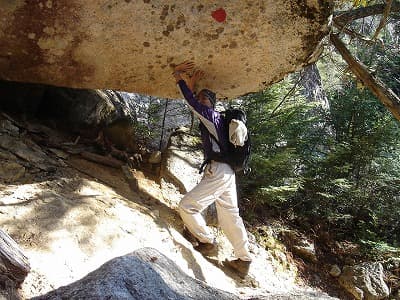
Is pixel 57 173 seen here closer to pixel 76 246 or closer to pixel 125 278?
pixel 76 246

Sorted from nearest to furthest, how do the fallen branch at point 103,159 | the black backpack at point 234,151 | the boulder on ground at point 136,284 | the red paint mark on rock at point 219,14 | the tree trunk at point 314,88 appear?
the boulder on ground at point 136,284 < the red paint mark on rock at point 219,14 < the black backpack at point 234,151 < the fallen branch at point 103,159 < the tree trunk at point 314,88

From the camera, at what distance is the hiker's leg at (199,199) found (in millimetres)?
5266

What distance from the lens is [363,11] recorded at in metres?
5.80

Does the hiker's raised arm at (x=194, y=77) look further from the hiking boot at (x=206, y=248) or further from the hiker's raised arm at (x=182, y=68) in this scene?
the hiking boot at (x=206, y=248)

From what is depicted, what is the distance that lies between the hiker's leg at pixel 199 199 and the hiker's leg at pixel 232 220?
0.20 metres

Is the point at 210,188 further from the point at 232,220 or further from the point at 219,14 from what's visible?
Result: the point at 219,14

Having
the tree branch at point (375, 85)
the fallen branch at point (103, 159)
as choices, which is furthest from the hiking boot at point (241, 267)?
the tree branch at point (375, 85)

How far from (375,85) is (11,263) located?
193 inches

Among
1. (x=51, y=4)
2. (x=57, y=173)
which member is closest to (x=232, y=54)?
(x=51, y=4)

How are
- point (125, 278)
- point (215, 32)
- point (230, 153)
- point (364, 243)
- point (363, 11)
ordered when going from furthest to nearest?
point (364, 243)
point (363, 11)
point (230, 153)
point (215, 32)
point (125, 278)

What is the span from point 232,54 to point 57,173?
9.16 ft

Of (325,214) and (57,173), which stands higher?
(325,214)

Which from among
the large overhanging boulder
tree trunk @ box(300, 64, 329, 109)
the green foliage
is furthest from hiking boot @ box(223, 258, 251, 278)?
tree trunk @ box(300, 64, 329, 109)

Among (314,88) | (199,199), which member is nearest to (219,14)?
(199,199)
